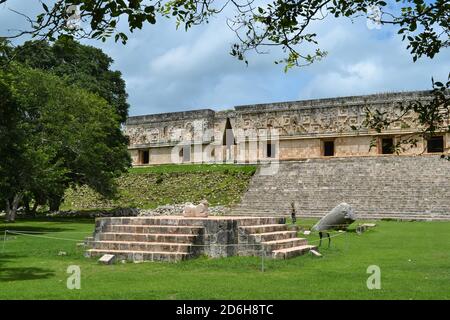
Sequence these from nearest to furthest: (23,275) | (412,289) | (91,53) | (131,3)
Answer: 1. (131,3)
2. (412,289)
3. (23,275)
4. (91,53)

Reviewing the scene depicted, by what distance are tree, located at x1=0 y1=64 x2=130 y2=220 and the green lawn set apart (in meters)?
5.21

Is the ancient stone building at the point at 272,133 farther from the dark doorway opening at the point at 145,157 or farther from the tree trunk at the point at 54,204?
the tree trunk at the point at 54,204

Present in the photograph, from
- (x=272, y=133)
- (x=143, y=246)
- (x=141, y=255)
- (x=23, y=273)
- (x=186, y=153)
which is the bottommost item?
(x=23, y=273)

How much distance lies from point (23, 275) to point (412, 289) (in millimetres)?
5946

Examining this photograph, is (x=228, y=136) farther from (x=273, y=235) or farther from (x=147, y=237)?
(x=147, y=237)

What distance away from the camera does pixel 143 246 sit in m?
10.3

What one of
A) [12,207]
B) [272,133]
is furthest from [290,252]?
[272,133]

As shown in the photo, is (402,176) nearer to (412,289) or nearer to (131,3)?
(412,289)

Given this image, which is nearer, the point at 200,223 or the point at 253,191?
the point at 200,223

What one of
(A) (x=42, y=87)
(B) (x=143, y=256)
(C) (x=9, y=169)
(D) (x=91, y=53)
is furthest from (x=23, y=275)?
(D) (x=91, y=53)

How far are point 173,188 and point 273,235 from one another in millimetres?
19531

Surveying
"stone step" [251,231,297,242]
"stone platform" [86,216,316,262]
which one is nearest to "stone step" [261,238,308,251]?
"stone platform" [86,216,316,262]

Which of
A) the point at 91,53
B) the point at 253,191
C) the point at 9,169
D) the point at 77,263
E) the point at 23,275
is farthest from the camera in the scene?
the point at 91,53

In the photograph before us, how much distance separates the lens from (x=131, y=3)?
13.9 ft
